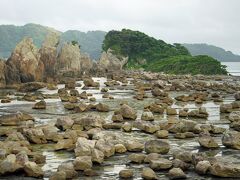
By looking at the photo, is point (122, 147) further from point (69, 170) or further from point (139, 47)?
point (139, 47)

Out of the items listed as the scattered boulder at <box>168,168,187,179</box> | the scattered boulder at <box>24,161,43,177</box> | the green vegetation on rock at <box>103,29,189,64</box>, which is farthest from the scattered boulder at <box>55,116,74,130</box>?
the green vegetation on rock at <box>103,29,189,64</box>

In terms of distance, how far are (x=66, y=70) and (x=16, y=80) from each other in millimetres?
20347

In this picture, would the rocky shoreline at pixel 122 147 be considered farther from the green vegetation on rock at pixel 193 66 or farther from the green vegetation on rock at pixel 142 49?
the green vegetation on rock at pixel 142 49

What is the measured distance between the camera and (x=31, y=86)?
4488cm

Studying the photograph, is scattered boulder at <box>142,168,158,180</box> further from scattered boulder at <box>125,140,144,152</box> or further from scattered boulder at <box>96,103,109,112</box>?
scattered boulder at <box>96,103,109,112</box>

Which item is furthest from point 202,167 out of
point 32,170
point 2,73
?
point 2,73

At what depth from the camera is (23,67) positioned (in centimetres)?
5281

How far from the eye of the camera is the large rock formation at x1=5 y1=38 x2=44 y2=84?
169ft

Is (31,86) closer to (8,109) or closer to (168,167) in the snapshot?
(8,109)

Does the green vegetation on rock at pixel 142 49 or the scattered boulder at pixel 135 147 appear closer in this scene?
the scattered boulder at pixel 135 147

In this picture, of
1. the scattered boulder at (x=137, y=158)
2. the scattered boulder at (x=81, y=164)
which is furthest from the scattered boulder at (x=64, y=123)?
the scattered boulder at (x=81, y=164)

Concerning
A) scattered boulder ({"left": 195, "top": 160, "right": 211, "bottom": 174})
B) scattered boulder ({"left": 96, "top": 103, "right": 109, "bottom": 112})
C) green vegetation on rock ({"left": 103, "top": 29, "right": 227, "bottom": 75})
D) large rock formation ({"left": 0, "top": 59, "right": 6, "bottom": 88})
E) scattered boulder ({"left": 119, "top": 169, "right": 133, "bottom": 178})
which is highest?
green vegetation on rock ({"left": 103, "top": 29, "right": 227, "bottom": 75})

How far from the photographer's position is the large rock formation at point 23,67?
51503mm

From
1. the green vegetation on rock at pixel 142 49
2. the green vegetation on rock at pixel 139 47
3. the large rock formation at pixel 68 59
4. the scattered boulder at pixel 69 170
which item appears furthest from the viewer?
the green vegetation on rock at pixel 139 47
